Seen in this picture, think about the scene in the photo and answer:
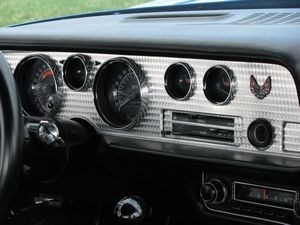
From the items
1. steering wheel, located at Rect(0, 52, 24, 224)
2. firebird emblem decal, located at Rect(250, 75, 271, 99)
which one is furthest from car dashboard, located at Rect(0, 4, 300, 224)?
steering wheel, located at Rect(0, 52, 24, 224)

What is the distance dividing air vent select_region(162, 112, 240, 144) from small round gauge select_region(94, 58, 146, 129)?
167mm

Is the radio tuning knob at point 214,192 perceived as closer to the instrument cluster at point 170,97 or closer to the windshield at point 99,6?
the instrument cluster at point 170,97

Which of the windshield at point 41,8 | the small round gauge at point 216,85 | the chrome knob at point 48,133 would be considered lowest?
the chrome knob at point 48,133

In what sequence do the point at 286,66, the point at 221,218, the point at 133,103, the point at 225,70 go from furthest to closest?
1. the point at 133,103
2. the point at 221,218
3. the point at 225,70
4. the point at 286,66

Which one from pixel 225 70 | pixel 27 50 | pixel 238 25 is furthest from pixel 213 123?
pixel 27 50

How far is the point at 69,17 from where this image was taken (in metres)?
3.16

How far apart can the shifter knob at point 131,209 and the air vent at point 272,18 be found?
754mm

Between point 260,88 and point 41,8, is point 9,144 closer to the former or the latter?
point 260,88

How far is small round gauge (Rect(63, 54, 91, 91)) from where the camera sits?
272cm

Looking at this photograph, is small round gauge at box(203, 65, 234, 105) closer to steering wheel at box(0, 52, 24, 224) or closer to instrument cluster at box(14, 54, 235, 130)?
instrument cluster at box(14, 54, 235, 130)

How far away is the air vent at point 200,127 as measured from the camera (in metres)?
2.35

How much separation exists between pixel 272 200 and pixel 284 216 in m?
0.06

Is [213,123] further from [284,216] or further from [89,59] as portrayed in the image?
[89,59]

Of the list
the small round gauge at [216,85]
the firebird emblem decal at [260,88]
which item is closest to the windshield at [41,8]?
the small round gauge at [216,85]
